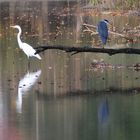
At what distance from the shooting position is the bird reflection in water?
14.6 m

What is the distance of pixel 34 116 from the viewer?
43.5ft

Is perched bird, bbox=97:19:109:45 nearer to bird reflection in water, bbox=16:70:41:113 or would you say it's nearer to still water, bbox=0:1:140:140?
still water, bbox=0:1:140:140

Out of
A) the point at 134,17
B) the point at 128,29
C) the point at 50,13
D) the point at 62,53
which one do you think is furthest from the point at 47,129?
the point at 50,13

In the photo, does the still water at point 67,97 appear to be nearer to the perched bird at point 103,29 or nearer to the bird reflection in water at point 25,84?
the bird reflection in water at point 25,84

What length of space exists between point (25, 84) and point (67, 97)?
217 centimetres

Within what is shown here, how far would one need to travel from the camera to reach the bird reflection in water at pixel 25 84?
14602mm

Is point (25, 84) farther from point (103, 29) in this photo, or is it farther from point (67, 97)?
point (103, 29)

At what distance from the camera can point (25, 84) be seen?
17.0m

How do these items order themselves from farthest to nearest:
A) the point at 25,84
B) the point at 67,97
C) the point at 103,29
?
the point at 103,29, the point at 25,84, the point at 67,97

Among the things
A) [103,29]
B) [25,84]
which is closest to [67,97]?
[25,84]

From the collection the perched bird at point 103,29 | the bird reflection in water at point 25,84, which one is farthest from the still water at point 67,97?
the perched bird at point 103,29

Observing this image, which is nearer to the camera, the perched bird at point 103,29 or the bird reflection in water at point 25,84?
the bird reflection in water at point 25,84

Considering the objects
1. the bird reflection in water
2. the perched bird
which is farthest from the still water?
the perched bird

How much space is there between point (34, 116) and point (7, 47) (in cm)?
1252
